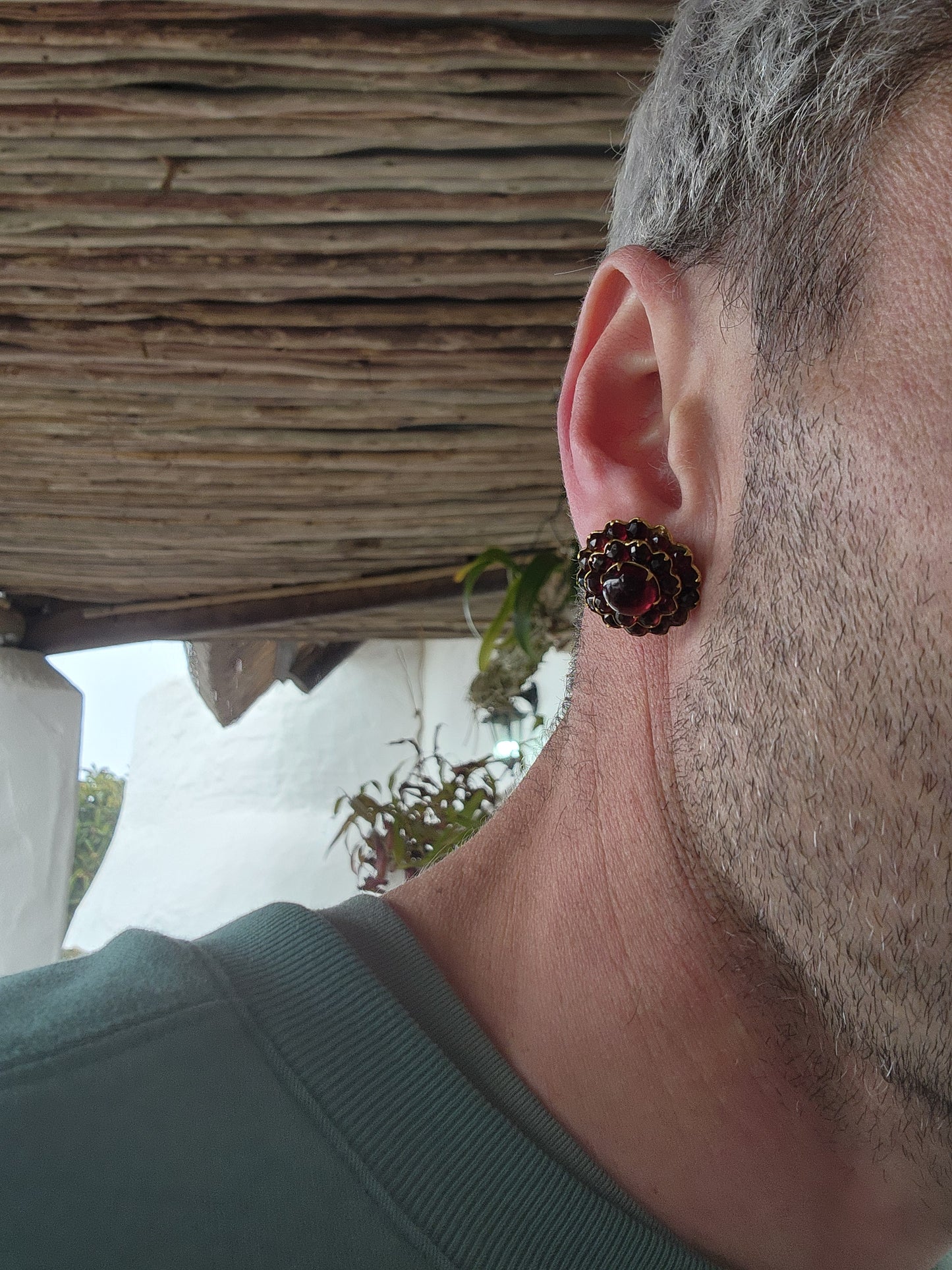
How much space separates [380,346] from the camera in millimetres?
2207

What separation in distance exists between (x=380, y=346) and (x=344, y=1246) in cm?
184

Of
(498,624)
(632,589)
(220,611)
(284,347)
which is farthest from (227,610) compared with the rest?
(632,589)

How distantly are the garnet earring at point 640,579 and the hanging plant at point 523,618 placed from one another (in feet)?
5.26

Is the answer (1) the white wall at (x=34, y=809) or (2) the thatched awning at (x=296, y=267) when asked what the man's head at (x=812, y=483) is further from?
(1) the white wall at (x=34, y=809)

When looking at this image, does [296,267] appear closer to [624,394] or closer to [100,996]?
[624,394]

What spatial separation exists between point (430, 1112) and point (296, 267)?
5.52 ft

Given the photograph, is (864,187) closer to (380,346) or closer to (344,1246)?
(344,1246)

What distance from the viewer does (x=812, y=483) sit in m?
A: 0.69

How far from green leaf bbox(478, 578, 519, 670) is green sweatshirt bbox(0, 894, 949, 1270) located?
1.93 m

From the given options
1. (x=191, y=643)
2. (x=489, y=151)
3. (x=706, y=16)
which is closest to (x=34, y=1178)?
(x=706, y=16)

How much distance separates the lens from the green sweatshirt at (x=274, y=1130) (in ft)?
2.02

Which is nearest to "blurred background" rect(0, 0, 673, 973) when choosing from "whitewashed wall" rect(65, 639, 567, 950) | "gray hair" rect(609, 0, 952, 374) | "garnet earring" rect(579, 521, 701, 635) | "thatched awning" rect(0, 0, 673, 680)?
"thatched awning" rect(0, 0, 673, 680)

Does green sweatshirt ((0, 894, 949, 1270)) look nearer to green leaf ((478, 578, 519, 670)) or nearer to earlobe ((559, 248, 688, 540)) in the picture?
earlobe ((559, 248, 688, 540))

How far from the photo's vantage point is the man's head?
25.4 inches
